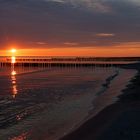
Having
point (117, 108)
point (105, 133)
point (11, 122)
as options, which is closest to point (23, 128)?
point (11, 122)

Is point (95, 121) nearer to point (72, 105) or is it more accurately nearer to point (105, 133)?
point (105, 133)

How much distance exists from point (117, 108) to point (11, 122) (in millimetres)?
5399

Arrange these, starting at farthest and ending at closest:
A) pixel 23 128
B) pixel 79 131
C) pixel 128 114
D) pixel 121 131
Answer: pixel 128 114 < pixel 23 128 < pixel 79 131 < pixel 121 131

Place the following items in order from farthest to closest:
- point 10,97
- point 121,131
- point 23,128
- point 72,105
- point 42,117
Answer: point 10,97 → point 72,105 → point 42,117 → point 23,128 → point 121,131

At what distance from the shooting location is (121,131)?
12391 mm

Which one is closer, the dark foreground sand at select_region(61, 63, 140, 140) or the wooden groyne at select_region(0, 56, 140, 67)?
the dark foreground sand at select_region(61, 63, 140, 140)

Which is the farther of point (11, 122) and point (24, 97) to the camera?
point (24, 97)

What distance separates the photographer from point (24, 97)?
25578 mm

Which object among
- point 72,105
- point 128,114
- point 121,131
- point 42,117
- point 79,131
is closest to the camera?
point 121,131

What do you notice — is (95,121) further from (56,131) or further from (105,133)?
(105,133)

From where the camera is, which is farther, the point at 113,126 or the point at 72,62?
the point at 72,62

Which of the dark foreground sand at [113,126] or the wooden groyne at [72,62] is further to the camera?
the wooden groyne at [72,62]

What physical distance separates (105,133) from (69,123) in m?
3.52

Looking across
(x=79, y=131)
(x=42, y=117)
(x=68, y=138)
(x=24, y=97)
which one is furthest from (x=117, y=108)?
(x=24, y=97)
